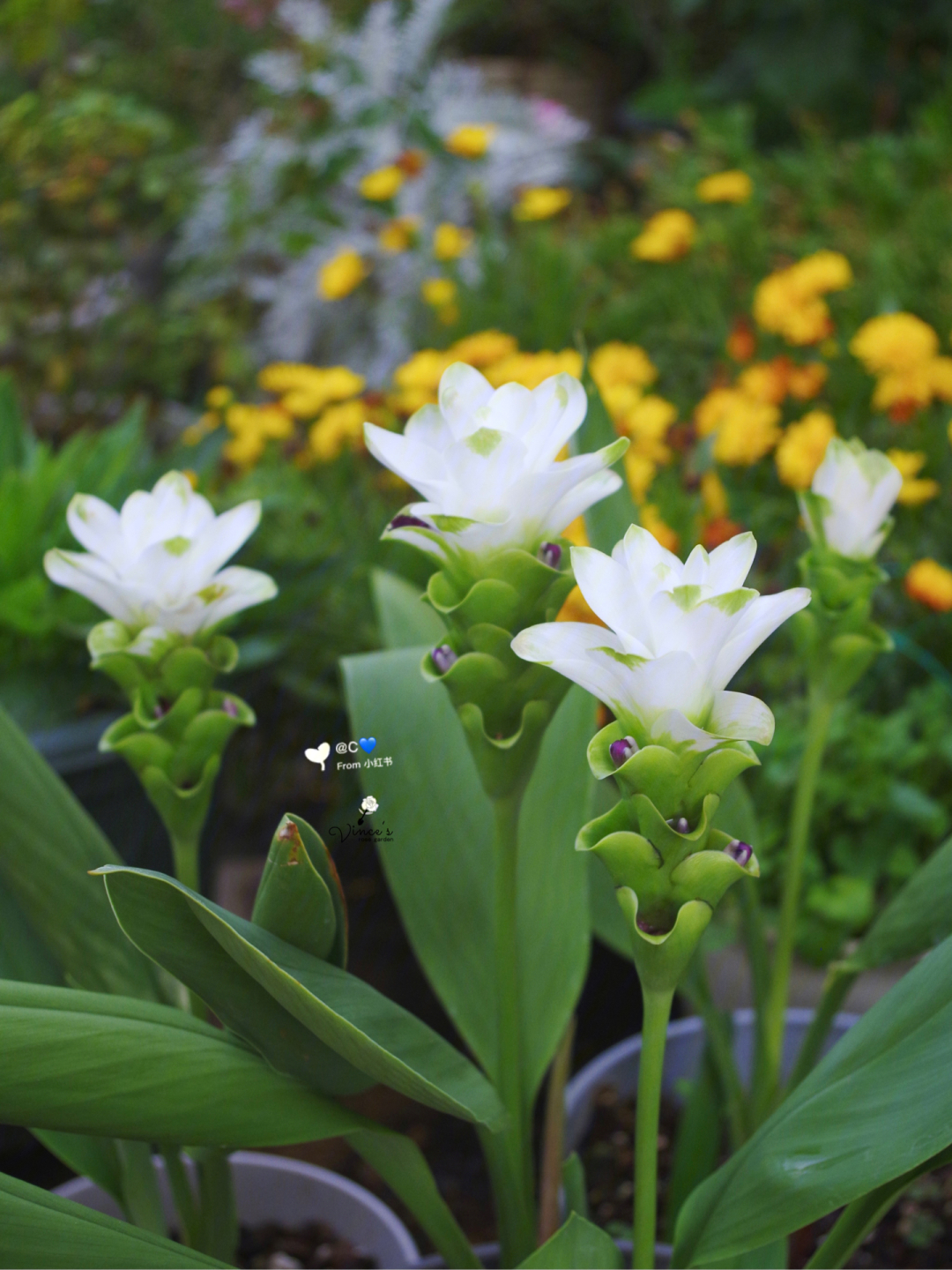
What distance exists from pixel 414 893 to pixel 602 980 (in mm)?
474

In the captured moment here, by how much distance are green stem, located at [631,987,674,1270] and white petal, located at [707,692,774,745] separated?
103 millimetres

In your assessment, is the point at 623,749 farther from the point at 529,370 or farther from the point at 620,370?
the point at 620,370

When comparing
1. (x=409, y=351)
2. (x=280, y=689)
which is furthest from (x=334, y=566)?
(x=409, y=351)

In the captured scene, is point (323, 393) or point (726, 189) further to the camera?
point (726, 189)

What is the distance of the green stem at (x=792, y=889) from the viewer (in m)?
0.62

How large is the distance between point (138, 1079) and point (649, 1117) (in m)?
0.19

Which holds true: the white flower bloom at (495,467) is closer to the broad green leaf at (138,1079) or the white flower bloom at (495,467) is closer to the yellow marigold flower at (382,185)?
the broad green leaf at (138,1079)

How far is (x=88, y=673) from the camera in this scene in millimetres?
1001

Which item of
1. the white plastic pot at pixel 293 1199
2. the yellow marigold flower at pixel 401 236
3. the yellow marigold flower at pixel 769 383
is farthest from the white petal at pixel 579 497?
the yellow marigold flower at pixel 401 236

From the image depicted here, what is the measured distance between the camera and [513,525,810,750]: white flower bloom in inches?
14.0

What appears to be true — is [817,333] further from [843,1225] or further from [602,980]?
[843,1225]

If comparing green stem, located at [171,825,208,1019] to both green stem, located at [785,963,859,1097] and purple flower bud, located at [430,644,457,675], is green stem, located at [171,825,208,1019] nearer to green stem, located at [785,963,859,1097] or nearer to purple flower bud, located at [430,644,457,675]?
purple flower bud, located at [430,644,457,675]

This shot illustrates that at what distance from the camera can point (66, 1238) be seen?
0.37 meters

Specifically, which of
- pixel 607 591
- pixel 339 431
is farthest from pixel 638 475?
pixel 607 591
